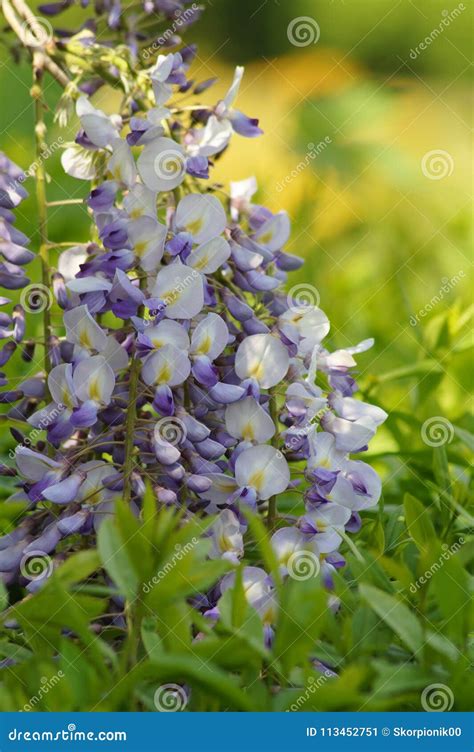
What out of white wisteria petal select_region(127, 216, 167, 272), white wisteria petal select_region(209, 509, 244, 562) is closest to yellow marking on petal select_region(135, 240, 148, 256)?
white wisteria petal select_region(127, 216, 167, 272)

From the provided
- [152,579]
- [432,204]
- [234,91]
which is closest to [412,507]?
[152,579]

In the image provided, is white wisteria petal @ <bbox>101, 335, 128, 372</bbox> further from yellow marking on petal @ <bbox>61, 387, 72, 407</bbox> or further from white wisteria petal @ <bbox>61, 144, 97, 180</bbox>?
white wisteria petal @ <bbox>61, 144, 97, 180</bbox>

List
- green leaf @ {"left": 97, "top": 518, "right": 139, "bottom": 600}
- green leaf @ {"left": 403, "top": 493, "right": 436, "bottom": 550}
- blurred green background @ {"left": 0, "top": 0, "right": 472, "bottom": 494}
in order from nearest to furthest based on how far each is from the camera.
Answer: green leaf @ {"left": 97, "top": 518, "right": 139, "bottom": 600}, green leaf @ {"left": 403, "top": 493, "right": 436, "bottom": 550}, blurred green background @ {"left": 0, "top": 0, "right": 472, "bottom": 494}

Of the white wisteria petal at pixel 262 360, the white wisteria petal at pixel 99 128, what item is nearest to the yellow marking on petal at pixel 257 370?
the white wisteria petal at pixel 262 360

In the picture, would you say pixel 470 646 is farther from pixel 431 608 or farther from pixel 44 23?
pixel 44 23

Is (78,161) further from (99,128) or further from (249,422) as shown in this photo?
(249,422)

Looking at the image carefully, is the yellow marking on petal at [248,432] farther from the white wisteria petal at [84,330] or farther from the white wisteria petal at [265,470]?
the white wisteria petal at [84,330]

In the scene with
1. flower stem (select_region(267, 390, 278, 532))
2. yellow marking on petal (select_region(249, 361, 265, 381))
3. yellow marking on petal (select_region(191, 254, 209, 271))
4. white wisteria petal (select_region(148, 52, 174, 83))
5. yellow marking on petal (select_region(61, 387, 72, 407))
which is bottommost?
yellow marking on petal (select_region(61, 387, 72, 407))
